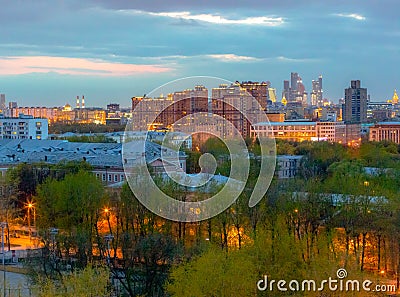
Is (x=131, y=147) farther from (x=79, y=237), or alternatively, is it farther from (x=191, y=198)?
(x=79, y=237)

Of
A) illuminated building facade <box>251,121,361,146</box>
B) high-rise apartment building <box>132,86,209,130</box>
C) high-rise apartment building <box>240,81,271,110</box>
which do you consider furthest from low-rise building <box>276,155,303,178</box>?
high-rise apartment building <box>240,81,271,110</box>

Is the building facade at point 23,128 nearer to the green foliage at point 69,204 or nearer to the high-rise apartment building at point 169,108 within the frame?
the high-rise apartment building at point 169,108

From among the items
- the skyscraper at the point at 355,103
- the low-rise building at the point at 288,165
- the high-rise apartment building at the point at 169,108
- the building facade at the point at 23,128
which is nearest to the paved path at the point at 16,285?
the low-rise building at the point at 288,165

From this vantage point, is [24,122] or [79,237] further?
[24,122]

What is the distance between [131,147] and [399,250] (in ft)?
43.3

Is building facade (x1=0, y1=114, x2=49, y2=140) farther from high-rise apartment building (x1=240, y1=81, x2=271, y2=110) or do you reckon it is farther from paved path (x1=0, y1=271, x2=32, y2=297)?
paved path (x1=0, y1=271, x2=32, y2=297)

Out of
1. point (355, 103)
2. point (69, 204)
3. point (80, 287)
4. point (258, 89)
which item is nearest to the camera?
point (80, 287)

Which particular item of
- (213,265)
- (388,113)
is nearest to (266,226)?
(213,265)

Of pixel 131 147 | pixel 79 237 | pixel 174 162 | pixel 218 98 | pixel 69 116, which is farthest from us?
pixel 69 116

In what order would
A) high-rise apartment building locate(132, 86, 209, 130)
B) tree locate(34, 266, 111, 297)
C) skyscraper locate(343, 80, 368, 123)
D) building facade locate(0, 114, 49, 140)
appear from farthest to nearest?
1. skyscraper locate(343, 80, 368, 123)
2. building facade locate(0, 114, 49, 140)
3. high-rise apartment building locate(132, 86, 209, 130)
4. tree locate(34, 266, 111, 297)

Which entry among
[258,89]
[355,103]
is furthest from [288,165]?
[355,103]

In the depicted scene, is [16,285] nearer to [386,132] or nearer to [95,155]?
[95,155]

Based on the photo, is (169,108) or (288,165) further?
(169,108)

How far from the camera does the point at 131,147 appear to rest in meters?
25.2
